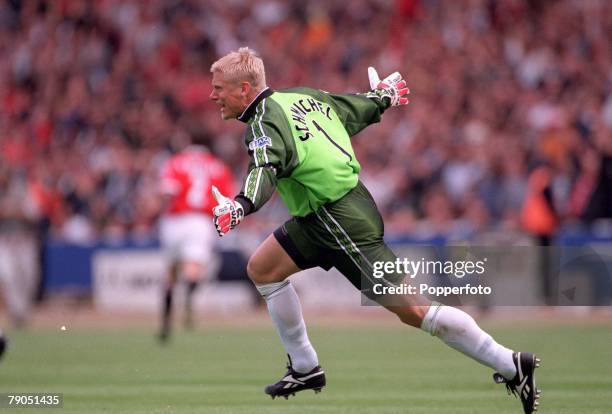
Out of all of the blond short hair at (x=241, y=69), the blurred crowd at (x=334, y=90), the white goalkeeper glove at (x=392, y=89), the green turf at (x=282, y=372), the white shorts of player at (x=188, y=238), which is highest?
the blurred crowd at (x=334, y=90)

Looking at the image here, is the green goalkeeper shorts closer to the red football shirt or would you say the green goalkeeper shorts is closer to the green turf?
the green turf

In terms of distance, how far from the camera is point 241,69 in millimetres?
8258

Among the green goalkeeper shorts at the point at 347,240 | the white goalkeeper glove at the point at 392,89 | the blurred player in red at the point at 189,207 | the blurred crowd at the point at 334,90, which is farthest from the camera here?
the blurred crowd at the point at 334,90

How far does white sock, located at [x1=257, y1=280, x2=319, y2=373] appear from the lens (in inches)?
342

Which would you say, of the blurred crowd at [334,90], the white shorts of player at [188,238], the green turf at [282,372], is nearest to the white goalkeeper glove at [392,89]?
the green turf at [282,372]

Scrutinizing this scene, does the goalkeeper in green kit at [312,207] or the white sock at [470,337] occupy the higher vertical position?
the goalkeeper in green kit at [312,207]

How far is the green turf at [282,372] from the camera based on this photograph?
9078mm

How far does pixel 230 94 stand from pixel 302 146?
618 millimetres

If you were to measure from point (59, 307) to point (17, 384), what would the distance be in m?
11.6

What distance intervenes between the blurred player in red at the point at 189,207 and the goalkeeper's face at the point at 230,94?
7981mm

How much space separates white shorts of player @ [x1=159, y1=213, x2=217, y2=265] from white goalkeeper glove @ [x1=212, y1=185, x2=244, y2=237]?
29.5 feet

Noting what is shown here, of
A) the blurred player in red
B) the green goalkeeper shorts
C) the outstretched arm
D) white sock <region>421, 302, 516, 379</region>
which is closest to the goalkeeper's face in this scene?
the outstretched arm

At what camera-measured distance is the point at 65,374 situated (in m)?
11.7

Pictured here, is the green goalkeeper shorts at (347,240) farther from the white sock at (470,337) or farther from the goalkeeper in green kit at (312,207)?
the white sock at (470,337)
